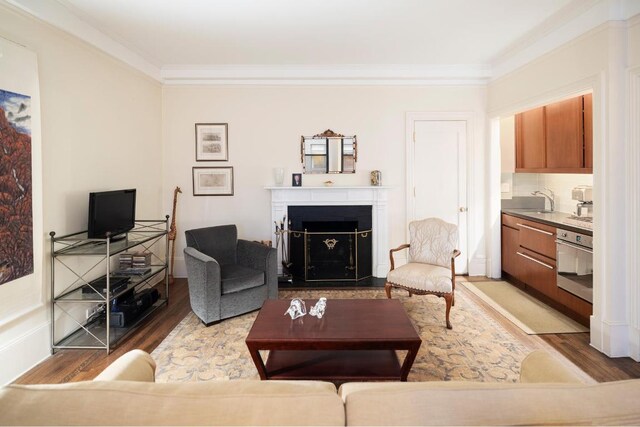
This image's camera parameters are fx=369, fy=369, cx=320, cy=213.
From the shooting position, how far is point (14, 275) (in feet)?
8.46

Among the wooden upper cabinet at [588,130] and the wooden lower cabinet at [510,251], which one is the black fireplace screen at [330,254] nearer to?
the wooden lower cabinet at [510,251]

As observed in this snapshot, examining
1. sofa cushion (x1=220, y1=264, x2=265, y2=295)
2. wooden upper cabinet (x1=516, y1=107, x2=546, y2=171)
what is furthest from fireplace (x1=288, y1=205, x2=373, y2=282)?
wooden upper cabinet (x1=516, y1=107, x2=546, y2=171)

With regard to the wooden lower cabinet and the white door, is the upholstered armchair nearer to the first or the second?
the white door

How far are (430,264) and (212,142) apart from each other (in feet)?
10.6

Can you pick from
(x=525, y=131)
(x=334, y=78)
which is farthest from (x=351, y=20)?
(x=525, y=131)

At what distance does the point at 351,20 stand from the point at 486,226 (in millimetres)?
3258

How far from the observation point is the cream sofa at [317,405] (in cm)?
83

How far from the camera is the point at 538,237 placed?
4078mm

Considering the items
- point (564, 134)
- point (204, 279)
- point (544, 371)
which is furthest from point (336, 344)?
point (564, 134)

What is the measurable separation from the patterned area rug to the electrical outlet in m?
0.77

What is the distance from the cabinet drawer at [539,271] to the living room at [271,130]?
61 centimetres

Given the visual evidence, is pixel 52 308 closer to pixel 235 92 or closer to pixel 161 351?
pixel 161 351

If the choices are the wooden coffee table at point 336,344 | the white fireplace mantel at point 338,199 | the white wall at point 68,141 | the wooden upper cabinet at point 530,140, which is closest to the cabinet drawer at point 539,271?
the wooden upper cabinet at point 530,140

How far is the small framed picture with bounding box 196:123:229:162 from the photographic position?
4.99 m
